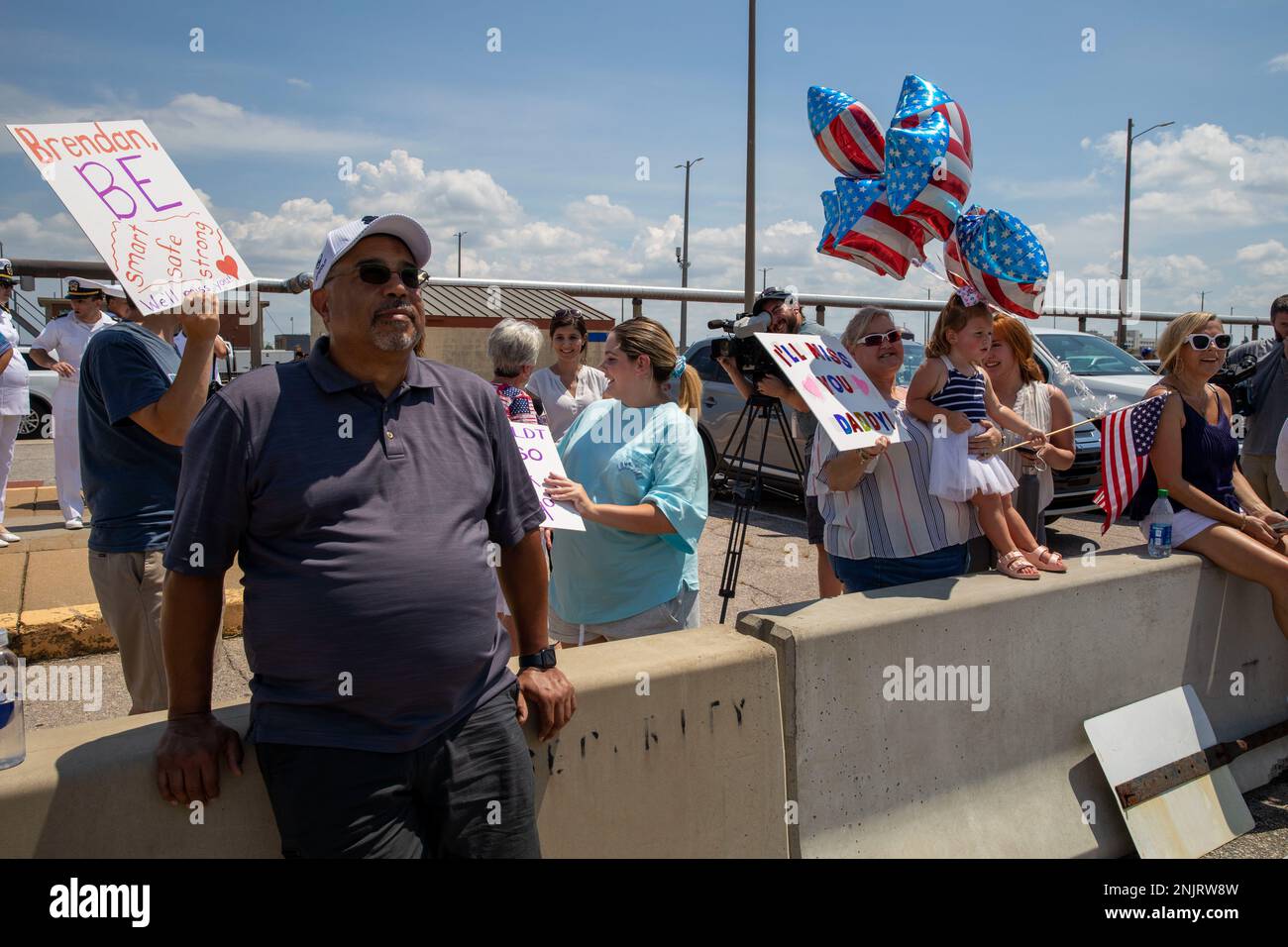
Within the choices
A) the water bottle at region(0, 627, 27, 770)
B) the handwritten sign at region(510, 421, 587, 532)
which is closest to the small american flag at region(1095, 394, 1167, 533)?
the handwritten sign at region(510, 421, 587, 532)

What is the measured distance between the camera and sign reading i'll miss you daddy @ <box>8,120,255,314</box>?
2.52 m

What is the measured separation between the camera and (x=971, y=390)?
395 cm

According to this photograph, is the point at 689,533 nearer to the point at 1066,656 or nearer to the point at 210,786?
the point at 1066,656

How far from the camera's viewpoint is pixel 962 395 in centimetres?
393

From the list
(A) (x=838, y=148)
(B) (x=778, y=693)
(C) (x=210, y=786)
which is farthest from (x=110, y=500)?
(A) (x=838, y=148)

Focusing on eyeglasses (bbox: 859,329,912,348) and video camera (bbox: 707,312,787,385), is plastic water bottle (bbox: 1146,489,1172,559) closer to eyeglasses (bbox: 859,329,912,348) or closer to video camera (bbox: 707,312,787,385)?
eyeglasses (bbox: 859,329,912,348)

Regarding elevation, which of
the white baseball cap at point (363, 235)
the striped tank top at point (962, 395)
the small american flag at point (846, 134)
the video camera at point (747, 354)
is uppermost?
the small american flag at point (846, 134)

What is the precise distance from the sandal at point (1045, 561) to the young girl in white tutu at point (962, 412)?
0.09 meters

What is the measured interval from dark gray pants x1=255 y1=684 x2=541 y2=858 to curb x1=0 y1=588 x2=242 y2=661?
153 inches

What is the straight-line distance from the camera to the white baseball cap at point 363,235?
2168 mm

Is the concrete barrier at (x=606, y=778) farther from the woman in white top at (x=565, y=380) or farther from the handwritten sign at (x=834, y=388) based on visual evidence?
the woman in white top at (x=565, y=380)

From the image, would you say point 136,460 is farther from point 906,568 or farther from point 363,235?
point 906,568

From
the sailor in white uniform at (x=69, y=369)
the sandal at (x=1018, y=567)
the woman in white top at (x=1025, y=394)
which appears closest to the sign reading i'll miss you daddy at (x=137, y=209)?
the sandal at (x=1018, y=567)
